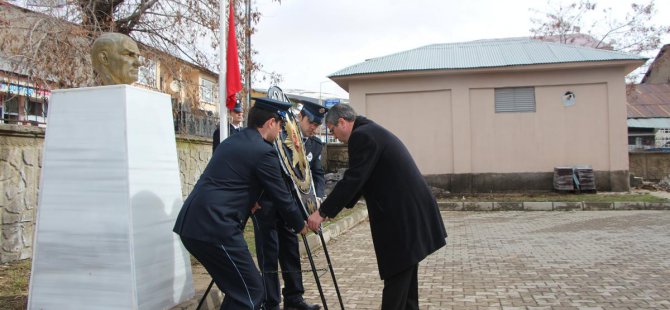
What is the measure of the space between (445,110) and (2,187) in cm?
1388

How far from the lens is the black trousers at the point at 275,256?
4434 millimetres

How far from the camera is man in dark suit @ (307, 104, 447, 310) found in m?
3.51

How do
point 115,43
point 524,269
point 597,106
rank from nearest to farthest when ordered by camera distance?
point 115,43 → point 524,269 → point 597,106

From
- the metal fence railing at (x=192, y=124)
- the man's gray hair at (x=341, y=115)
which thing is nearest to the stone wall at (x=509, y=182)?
the metal fence railing at (x=192, y=124)

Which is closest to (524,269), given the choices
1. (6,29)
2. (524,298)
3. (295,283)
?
(524,298)

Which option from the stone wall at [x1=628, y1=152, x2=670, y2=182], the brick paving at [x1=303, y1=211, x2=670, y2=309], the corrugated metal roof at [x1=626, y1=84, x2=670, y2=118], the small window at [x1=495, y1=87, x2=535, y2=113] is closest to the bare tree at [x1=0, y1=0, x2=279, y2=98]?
the brick paving at [x1=303, y1=211, x2=670, y2=309]

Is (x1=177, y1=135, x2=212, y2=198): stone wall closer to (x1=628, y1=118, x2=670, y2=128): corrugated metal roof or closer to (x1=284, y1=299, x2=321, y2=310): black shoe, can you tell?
(x1=284, y1=299, x2=321, y2=310): black shoe

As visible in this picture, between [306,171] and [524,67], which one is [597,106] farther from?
[306,171]

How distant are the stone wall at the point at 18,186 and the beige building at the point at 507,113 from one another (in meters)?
12.4

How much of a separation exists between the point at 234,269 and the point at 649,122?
3199 cm

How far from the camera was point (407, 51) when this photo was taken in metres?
20.2

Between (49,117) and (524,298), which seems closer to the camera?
(49,117)

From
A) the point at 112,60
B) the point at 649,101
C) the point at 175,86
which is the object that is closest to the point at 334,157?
the point at 175,86

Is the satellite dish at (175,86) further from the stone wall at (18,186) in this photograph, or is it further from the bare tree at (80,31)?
the stone wall at (18,186)
